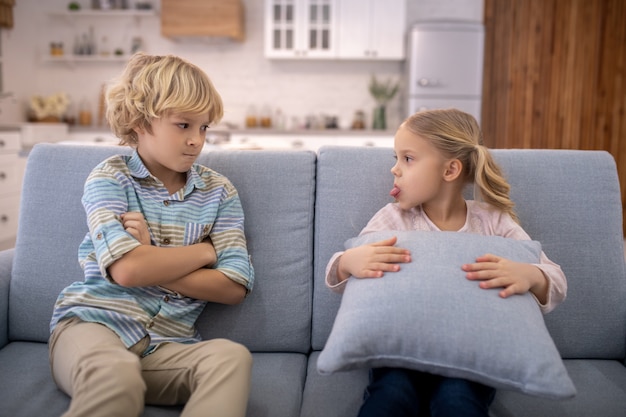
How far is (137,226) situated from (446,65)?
4.17 m

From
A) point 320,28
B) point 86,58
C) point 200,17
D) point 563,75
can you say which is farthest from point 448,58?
point 86,58

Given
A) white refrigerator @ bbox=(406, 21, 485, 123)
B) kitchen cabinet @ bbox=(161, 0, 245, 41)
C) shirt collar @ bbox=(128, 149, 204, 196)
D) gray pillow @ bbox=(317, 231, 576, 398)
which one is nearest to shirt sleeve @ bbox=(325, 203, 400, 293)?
gray pillow @ bbox=(317, 231, 576, 398)

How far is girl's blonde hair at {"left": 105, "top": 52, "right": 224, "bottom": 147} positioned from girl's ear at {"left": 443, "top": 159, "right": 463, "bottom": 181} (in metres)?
0.58

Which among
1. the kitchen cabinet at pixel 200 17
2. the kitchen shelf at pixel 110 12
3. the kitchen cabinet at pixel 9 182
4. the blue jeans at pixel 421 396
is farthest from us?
the kitchen shelf at pixel 110 12

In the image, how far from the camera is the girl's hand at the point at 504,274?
1.12 m

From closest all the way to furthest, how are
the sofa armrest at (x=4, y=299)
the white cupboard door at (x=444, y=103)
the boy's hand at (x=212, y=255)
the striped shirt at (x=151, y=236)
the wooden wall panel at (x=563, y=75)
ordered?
the striped shirt at (x=151, y=236) < the boy's hand at (x=212, y=255) < the sofa armrest at (x=4, y=299) < the wooden wall panel at (x=563, y=75) < the white cupboard door at (x=444, y=103)

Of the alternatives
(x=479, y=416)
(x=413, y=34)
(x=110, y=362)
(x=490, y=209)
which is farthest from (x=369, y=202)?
(x=413, y=34)

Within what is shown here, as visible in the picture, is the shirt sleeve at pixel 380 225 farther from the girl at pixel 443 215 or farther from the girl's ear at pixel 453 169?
the girl's ear at pixel 453 169

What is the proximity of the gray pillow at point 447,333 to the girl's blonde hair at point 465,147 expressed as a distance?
304mm

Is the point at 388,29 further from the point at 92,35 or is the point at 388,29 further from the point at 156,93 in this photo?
the point at 156,93

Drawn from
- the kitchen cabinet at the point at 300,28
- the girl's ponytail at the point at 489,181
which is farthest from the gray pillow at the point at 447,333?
the kitchen cabinet at the point at 300,28

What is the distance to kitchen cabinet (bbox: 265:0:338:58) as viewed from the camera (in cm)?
519

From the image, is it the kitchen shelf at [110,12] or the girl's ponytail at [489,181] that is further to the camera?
the kitchen shelf at [110,12]

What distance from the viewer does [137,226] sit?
1271 mm
